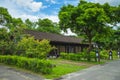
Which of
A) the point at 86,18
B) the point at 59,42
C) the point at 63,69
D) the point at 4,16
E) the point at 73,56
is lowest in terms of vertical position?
the point at 63,69

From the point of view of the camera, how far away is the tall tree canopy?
2639cm

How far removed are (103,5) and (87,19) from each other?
3.76 meters

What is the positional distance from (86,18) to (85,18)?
12.3 inches

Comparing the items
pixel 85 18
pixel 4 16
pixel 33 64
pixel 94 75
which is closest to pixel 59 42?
pixel 85 18

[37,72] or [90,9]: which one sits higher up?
[90,9]

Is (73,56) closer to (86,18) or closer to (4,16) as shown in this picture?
(86,18)

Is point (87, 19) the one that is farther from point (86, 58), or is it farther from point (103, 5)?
point (86, 58)

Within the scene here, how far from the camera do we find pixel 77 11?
28594 mm

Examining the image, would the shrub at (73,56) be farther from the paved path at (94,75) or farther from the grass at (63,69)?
the paved path at (94,75)

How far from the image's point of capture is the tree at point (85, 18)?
26.4 meters

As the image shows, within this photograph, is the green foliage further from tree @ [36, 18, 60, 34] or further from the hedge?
tree @ [36, 18, 60, 34]

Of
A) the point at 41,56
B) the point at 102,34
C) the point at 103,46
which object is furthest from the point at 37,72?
the point at 103,46

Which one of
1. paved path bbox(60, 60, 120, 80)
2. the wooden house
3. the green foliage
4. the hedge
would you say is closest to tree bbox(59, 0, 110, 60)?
the wooden house

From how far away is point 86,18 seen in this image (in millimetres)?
26516
